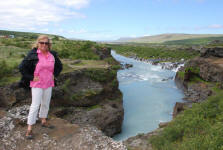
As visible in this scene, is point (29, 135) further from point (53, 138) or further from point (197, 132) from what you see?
point (197, 132)

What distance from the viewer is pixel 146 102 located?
24.7 metres

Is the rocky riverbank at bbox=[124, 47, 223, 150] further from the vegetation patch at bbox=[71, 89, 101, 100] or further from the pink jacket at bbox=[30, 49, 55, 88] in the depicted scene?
the pink jacket at bbox=[30, 49, 55, 88]

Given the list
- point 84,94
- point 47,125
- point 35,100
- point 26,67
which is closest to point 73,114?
point 84,94

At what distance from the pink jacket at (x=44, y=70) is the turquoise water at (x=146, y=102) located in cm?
1143

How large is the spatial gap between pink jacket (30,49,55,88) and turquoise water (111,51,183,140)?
37.5ft

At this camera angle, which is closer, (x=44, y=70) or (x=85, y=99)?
(x=44, y=70)

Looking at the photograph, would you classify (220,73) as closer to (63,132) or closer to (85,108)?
(85,108)

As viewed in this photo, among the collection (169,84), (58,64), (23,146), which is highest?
(58,64)

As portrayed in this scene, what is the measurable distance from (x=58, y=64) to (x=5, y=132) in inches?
105

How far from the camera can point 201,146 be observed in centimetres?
658

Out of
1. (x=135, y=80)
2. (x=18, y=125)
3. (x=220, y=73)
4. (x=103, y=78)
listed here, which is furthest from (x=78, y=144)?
(x=135, y=80)

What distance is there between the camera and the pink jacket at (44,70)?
5527 millimetres

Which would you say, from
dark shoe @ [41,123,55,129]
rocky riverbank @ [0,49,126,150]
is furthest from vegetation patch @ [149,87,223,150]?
dark shoe @ [41,123,55,129]

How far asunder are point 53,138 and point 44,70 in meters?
2.10
